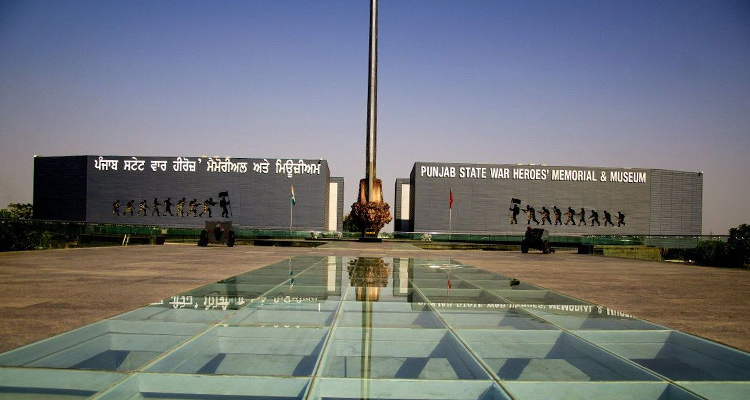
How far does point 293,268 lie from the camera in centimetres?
1481

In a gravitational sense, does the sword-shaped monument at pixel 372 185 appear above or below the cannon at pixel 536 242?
above

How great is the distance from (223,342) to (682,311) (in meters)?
7.08

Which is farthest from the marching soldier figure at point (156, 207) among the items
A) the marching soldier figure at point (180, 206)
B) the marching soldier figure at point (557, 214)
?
the marching soldier figure at point (557, 214)

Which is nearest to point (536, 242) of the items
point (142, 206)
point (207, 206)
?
point (207, 206)

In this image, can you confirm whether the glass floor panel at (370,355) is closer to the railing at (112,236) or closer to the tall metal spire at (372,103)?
the railing at (112,236)

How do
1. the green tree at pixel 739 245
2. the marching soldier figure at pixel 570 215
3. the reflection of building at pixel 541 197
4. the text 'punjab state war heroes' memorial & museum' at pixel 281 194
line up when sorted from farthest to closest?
the marching soldier figure at pixel 570 215 → the reflection of building at pixel 541 197 → the text 'punjab state war heroes' memorial & museum' at pixel 281 194 → the green tree at pixel 739 245

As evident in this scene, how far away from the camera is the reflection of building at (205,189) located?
75625mm

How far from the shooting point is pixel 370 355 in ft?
17.6

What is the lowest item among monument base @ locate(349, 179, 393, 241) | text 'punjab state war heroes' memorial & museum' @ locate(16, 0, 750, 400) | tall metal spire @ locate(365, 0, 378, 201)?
text 'punjab state war heroes' memorial & museum' @ locate(16, 0, 750, 400)

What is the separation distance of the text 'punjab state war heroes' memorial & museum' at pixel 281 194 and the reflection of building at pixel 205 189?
150mm

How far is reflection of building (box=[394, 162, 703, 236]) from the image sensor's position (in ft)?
249

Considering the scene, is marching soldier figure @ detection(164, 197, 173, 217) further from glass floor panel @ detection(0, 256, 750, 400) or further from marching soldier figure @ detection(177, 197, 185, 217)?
glass floor panel @ detection(0, 256, 750, 400)

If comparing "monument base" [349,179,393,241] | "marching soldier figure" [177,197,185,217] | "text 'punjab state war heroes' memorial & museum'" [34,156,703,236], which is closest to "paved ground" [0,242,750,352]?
"monument base" [349,179,393,241]

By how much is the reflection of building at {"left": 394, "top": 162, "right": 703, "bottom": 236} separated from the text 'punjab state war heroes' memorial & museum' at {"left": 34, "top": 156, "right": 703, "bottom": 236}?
0.50 ft
